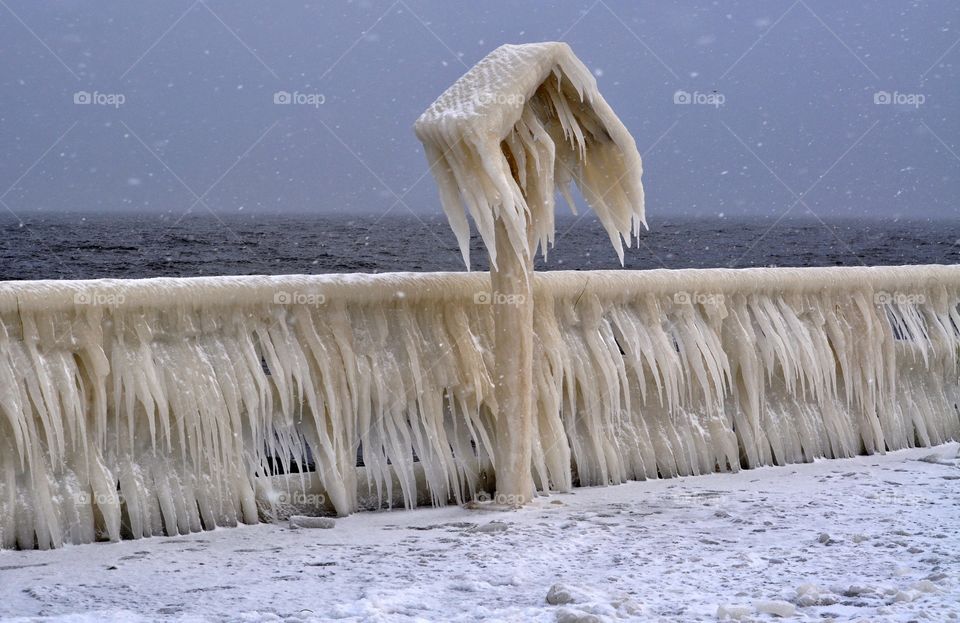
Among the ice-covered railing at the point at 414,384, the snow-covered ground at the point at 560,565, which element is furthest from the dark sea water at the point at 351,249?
the snow-covered ground at the point at 560,565

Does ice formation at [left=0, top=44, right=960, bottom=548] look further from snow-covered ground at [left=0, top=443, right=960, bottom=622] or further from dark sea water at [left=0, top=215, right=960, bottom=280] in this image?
dark sea water at [left=0, top=215, right=960, bottom=280]

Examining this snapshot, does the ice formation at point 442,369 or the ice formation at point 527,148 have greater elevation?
the ice formation at point 527,148

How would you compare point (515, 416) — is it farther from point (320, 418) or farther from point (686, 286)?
point (686, 286)

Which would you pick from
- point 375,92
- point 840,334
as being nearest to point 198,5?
point 375,92

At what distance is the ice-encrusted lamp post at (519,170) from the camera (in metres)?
4.14

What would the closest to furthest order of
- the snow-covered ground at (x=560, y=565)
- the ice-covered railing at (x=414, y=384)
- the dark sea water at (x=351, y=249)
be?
the snow-covered ground at (x=560, y=565) < the ice-covered railing at (x=414, y=384) < the dark sea water at (x=351, y=249)

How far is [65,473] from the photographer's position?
400 centimetres

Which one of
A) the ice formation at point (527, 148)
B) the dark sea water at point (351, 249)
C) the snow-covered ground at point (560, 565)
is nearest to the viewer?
the snow-covered ground at point (560, 565)

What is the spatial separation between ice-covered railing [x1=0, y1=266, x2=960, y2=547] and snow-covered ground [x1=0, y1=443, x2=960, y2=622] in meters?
0.23

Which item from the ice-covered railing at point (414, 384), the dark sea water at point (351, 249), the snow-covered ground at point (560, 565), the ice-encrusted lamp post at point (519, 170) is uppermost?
the dark sea water at point (351, 249)

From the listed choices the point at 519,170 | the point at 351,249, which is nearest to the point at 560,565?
the point at 519,170

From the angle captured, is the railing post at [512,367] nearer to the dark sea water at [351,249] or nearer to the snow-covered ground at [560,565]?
the snow-covered ground at [560,565]

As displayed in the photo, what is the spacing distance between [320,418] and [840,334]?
302 centimetres

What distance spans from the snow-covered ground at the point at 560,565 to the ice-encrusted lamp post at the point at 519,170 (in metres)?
0.57
